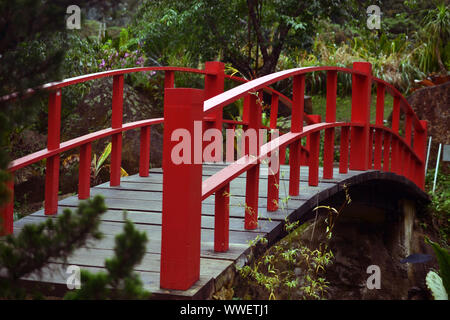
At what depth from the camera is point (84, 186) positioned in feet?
11.7

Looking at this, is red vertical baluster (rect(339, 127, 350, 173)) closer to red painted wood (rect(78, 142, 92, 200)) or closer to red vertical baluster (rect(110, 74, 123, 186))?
red vertical baluster (rect(110, 74, 123, 186))

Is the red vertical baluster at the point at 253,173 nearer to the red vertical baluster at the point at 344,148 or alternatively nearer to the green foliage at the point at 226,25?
the red vertical baluster at the point at 344,148

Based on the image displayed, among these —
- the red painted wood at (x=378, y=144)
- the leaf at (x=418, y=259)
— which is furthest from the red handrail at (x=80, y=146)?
the leaf at (x=418, y=259)

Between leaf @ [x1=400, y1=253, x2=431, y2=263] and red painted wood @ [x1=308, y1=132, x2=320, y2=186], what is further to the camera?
leaf @ [x1=400, y1=253, x2=431, y2=263]

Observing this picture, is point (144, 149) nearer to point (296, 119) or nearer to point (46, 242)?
point (296, 119)

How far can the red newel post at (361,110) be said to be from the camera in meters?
4.62

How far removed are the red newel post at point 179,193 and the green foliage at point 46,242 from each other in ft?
2.22

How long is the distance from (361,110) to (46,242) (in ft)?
12.2

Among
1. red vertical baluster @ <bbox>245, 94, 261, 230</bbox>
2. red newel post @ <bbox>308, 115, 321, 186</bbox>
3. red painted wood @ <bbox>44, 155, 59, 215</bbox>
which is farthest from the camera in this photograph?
red newel post @ <bbox>308, 115, 321, 186</bbox>

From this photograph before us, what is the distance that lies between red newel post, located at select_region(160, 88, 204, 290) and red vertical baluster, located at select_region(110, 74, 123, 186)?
178 cm

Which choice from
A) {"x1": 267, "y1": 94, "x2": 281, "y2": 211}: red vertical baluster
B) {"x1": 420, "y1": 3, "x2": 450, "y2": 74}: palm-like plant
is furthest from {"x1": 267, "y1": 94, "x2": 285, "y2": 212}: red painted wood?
{"x1": 420, "y1": 3, "x2": 450, "y2": 74}: palm-like plant

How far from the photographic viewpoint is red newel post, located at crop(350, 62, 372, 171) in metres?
4.62
